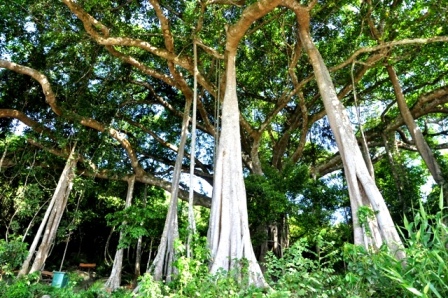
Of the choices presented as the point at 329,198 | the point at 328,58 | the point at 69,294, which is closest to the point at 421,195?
the point at 329,198

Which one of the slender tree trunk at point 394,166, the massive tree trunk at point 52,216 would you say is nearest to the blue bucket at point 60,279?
the massive tree trunk at point 52,216

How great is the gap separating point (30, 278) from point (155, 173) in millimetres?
4231

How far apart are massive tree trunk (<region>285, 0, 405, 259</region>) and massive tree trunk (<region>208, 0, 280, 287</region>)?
3.39 ft

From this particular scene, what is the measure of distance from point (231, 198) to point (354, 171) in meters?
1.49

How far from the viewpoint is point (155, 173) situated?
29.5 feet

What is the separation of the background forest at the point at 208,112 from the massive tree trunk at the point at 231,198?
0.02 meters

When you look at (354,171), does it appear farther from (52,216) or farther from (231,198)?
(52,216)

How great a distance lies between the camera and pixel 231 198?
430 centimetres

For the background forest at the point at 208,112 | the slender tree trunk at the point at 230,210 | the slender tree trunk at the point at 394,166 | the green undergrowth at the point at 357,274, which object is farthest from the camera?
the slender tree trunk at the point at 394,166

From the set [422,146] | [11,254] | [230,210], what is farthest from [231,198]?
[422,146]

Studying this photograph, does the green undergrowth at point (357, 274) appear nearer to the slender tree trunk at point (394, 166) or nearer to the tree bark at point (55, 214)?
the tree bark at point (55, 214)

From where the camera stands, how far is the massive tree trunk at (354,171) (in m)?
3.36

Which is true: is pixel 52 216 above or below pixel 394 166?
below

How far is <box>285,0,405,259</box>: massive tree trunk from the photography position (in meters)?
3.36
